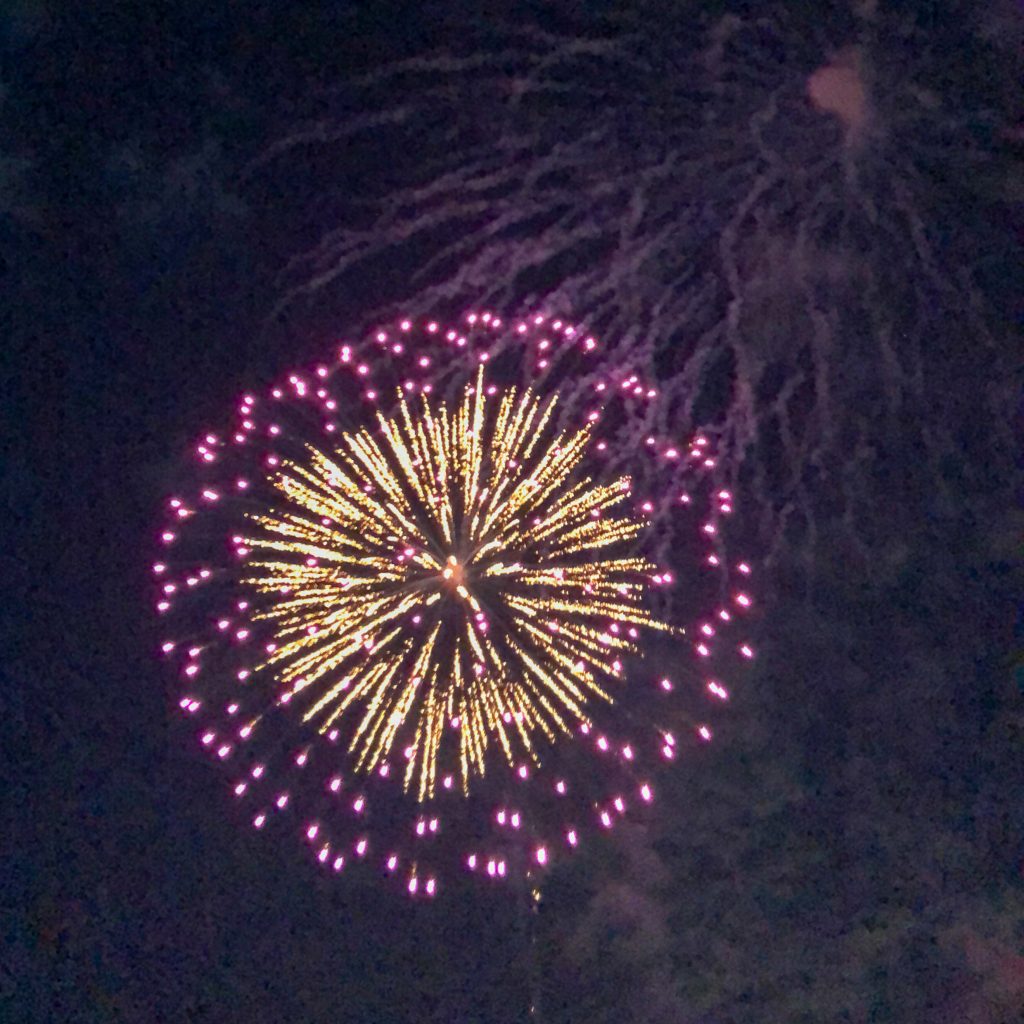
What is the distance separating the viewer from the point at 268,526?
27.5ft

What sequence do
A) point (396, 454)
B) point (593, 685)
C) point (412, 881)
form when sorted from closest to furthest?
point (396, 454) < point (593, 685) < point (412, 881)

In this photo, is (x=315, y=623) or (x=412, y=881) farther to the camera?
(x=412, y=881)

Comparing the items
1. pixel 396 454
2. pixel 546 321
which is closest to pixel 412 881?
pixel 396 454

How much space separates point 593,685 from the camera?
8.62 meters

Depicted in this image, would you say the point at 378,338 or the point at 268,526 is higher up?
the point at 378,338

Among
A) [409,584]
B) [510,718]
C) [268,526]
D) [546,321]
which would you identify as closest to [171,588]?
[268,526]

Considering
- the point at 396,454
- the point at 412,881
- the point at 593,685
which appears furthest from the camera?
the point at 412,881

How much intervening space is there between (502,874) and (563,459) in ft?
14.5

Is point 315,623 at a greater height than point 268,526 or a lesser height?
lesser

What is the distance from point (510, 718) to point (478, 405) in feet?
7.21

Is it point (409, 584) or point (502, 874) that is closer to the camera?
point (409, 584)

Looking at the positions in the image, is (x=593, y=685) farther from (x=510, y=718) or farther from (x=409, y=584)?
(x=409, y=584)

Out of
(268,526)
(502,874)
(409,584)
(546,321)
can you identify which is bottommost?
(502,874)

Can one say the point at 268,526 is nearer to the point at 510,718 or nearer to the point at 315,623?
the point at 315,623
